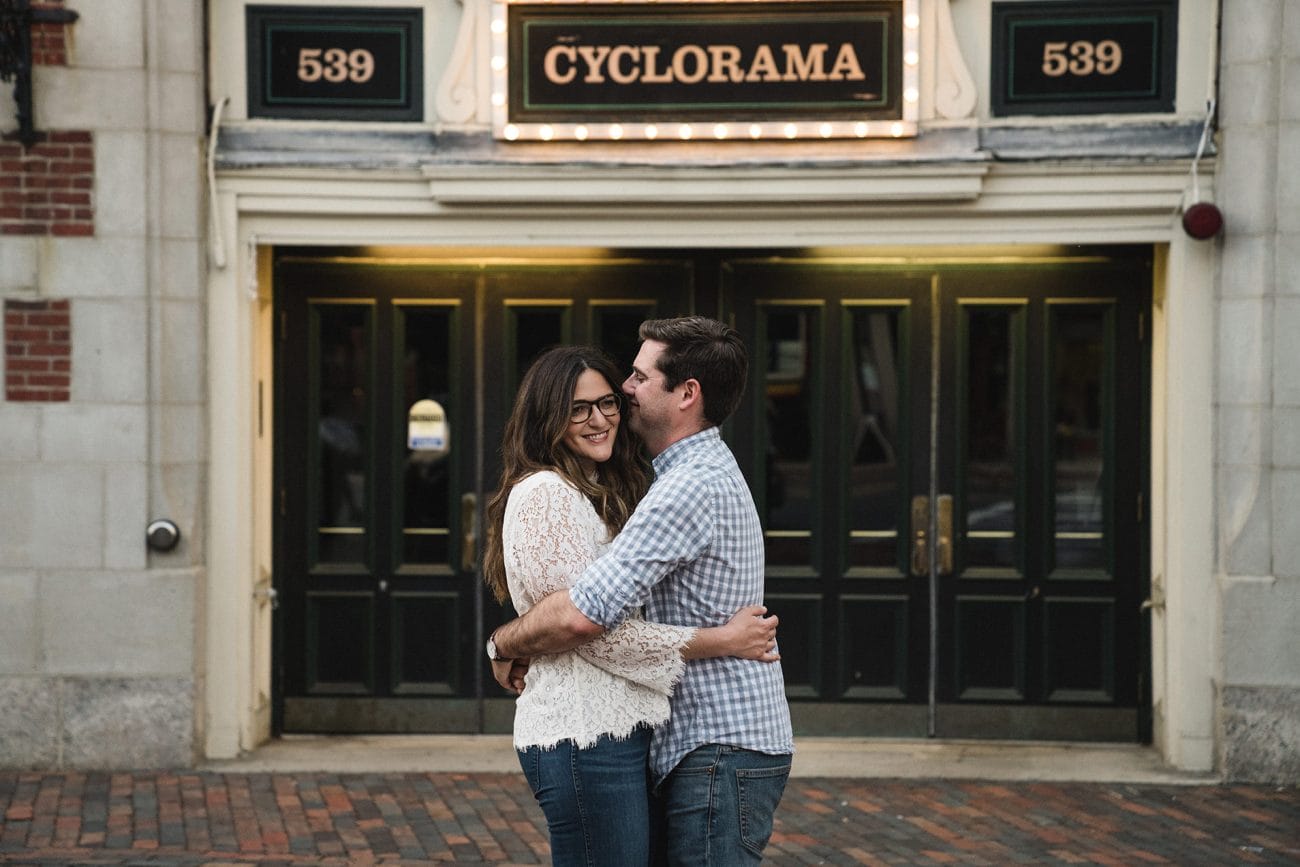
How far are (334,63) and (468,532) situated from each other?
7.91 feet

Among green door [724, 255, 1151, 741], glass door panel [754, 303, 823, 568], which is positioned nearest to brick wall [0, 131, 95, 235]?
green door [724, 255, 1151, 741]

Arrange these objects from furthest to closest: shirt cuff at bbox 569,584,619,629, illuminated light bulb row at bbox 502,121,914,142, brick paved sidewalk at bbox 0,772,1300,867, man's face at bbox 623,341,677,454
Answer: illuminated light bulb row at bbox 502,121,914,142 → brick paved sidewalk at bbox 0,772,1300,867 → man's face at bbox 623,341,677,454 → shirt cuff at bbox 569,584,619,629

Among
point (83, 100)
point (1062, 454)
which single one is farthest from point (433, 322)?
point (1062, 454)

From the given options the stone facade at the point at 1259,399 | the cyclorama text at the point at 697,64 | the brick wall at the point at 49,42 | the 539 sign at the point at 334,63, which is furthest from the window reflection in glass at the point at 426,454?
the stone facade at the point at 1259,399

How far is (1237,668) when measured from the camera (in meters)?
7.12

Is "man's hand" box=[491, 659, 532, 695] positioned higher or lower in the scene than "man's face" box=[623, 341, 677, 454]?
lower

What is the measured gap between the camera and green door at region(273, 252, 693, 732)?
7926 millimetres

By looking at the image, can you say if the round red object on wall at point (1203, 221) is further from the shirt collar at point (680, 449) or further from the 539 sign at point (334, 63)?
the shirt collar at point (680, 449)

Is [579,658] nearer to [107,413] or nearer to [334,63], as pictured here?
[107,413]

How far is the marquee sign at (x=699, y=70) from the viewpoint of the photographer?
7.34 metres

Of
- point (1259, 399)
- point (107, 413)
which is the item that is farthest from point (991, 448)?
point (107, 413)

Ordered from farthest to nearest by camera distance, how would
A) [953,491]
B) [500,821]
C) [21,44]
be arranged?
[953,491] → [21,44] → [500,821]

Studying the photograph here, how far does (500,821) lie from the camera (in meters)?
6.55

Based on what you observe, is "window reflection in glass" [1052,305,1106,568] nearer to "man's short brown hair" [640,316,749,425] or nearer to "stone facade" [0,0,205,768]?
"stone facade" [0,0,205,768]
